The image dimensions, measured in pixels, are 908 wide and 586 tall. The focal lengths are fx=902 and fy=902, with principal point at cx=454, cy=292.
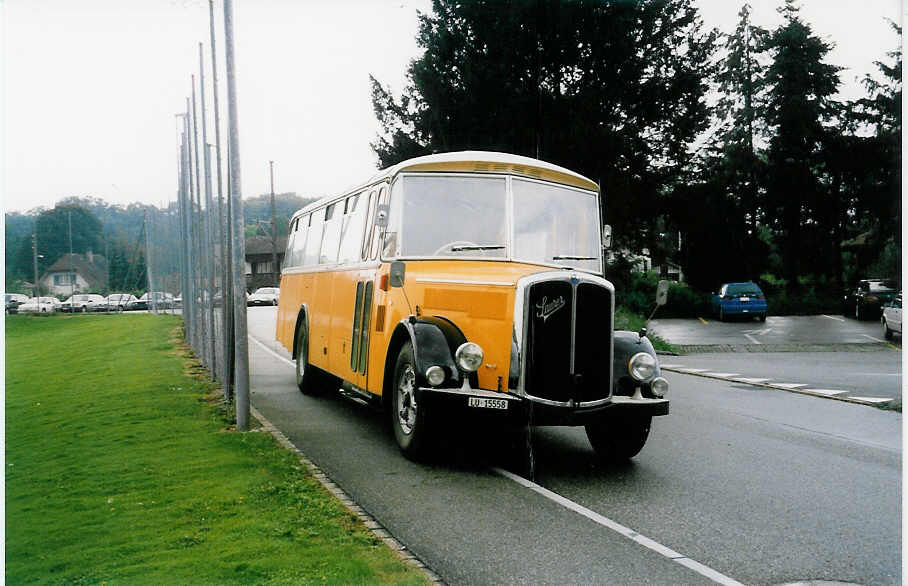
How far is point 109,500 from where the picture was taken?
7086mm

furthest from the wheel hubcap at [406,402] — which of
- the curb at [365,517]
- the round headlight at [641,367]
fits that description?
the round headlight at [641,367]

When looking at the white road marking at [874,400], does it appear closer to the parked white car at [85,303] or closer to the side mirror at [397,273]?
the side mirror at [397,273]

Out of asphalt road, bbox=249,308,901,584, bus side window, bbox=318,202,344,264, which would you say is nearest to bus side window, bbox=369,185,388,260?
asphalt road, bbox=249,308,901,584

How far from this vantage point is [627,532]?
620 centimetres

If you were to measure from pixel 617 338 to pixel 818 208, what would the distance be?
30516 mm

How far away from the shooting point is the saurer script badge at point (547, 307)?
781 cm

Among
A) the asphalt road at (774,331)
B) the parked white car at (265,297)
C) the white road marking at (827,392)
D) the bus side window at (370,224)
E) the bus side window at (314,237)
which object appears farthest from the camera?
the parked white car at (265,297)

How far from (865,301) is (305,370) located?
Result: 26790 mm

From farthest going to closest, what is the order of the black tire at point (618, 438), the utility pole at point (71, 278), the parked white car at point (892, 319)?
the parked white car at point (892, 319), the utility pole at point (71, 278), the black tire at point (618, 438)

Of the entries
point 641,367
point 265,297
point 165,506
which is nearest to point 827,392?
point 641,367

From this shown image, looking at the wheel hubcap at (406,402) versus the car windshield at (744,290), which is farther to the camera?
the car windshield at (744,290)

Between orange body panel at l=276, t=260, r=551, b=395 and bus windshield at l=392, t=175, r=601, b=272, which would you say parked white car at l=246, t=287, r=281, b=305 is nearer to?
orange body panel at l=276, t=260, r=551, b=395

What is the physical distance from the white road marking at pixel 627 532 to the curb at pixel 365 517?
1.49 m

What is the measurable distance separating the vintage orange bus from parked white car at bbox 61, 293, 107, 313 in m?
40.4
